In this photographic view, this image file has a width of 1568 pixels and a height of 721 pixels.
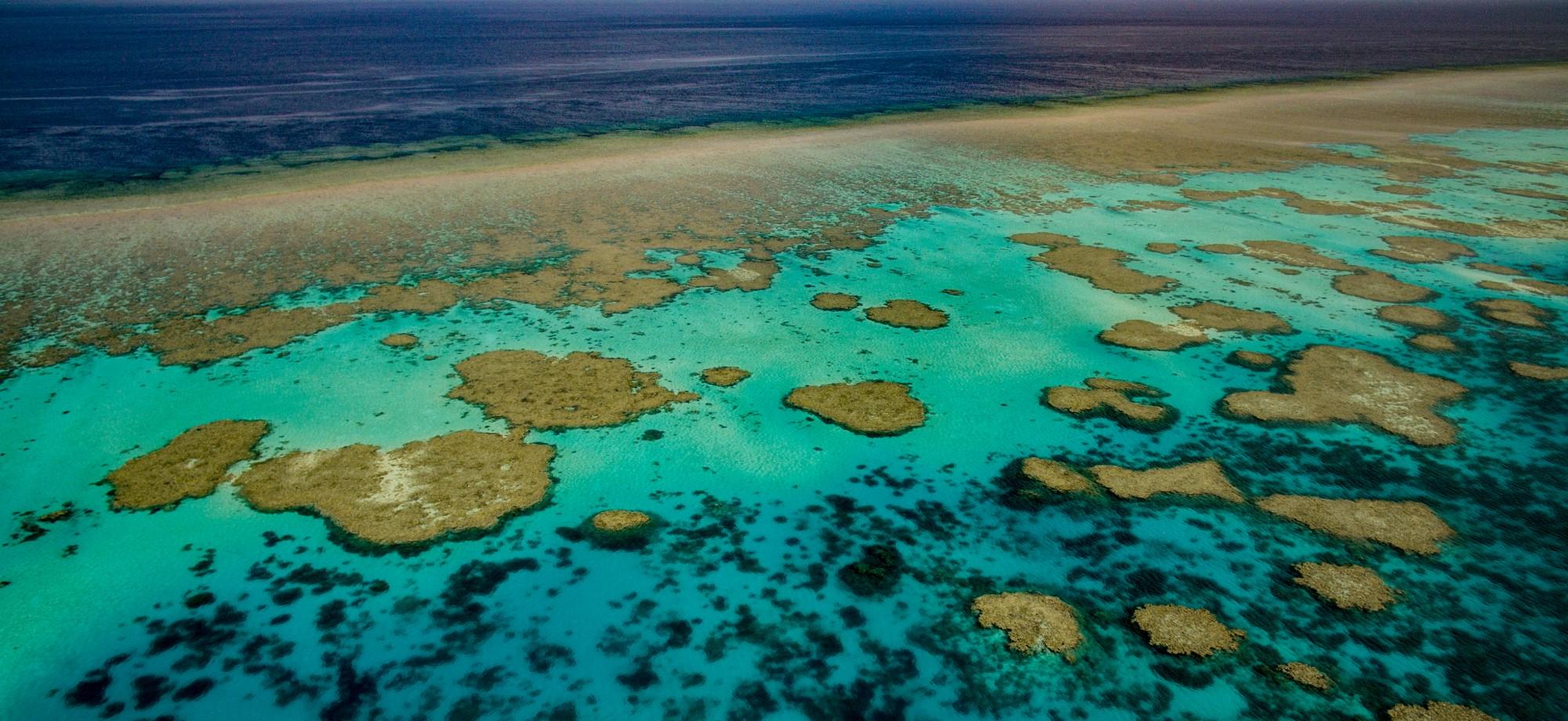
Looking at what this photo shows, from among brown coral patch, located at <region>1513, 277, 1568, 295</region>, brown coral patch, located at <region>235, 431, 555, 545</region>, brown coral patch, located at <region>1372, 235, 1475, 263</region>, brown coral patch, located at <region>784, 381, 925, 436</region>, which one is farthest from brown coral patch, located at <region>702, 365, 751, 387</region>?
brown coral patch, located at <region>1513, 277, 1568, 295</region>

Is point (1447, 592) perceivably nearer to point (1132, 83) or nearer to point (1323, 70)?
point (1132, 83)

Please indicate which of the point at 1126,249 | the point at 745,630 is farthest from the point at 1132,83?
the point at 745,630

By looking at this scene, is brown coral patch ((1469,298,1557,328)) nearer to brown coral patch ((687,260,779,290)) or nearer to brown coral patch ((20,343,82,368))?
brown coral patch ((687,260,779,290))

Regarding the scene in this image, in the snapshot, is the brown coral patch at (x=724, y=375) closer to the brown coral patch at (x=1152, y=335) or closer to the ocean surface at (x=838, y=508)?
the ocean surface at (x=838, y=508)

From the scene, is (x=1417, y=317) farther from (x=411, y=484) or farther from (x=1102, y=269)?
(x=411, y=484)

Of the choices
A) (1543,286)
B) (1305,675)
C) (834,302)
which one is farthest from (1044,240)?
(1305,675)

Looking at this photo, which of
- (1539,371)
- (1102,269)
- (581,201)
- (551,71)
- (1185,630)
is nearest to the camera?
(1185,630)
